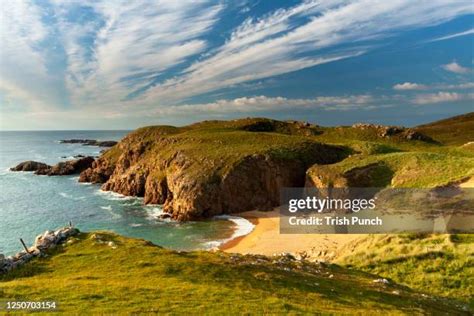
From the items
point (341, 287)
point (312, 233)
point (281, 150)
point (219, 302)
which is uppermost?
point (281, 150)

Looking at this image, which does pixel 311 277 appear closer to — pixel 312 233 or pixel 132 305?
pixel 132 305

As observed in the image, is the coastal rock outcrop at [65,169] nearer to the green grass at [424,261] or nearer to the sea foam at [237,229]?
the sea foam at [237,229]

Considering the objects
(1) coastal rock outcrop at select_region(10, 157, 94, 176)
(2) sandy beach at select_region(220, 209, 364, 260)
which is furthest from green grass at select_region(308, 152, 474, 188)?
(1) coastal rock outcrop at select_region(10, 157, 94, 176)

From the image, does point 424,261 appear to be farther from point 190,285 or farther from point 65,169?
point 65,169

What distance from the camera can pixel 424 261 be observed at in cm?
3356

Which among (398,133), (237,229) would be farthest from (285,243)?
(398,133)

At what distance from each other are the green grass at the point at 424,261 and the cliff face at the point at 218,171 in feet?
133

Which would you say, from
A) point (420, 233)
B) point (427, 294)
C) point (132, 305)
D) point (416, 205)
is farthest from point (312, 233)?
point (132, 305)

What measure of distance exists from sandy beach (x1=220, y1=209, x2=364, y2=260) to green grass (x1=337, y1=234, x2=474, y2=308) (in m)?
5.60

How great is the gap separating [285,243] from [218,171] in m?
29.3

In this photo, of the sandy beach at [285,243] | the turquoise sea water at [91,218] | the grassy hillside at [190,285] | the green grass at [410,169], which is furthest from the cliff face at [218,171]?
the grassy hillside at [190,285]

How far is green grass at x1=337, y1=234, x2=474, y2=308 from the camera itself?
30234 mm

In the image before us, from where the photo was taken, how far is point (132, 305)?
1942 centimetres

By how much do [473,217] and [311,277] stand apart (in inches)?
821
